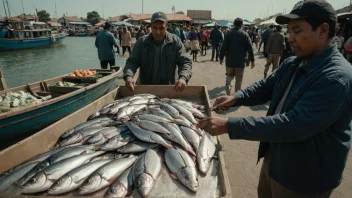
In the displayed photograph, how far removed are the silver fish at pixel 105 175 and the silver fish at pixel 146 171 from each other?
0.40ft

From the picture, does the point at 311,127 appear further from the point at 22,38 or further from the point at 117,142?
the point at 22,38

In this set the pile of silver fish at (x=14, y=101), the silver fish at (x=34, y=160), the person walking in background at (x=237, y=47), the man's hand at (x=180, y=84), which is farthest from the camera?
the person walking in background at (x=237, y=47)

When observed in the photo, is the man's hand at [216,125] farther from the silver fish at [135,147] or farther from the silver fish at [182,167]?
the silver fish at [135,147]

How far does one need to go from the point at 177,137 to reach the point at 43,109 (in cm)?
416

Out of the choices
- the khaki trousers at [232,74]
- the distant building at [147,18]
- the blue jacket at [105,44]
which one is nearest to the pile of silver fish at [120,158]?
the khaki trousers at [232,74]

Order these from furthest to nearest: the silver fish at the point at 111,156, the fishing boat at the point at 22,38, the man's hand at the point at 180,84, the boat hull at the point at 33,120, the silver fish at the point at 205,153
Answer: the fishing boat at the point at 22,38, the boat hull at the point at 33,120, the man's hand at the point at 180,84, the silver fish at the point at 111,156, the silver fish at the point at 205,153

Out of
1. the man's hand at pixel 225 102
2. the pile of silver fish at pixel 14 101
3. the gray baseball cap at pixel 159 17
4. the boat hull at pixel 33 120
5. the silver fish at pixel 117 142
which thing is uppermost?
the gray baseball cap at pixel 159 17

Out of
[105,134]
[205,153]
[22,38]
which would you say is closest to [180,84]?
[105,134]

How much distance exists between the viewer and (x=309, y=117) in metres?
1.56

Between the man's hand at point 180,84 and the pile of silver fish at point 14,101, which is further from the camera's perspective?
the pile of silver fish at point 14,101

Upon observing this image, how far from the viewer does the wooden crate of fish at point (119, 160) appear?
1.95 m

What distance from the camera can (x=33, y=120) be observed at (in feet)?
17.5

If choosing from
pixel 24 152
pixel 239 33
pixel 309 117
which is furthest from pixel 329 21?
pixel 239 33

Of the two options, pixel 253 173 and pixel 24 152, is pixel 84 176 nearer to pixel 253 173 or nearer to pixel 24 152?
pixel 24 152
